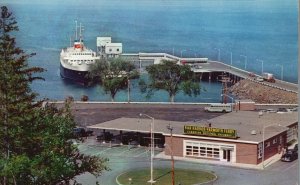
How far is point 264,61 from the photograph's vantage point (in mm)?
48594

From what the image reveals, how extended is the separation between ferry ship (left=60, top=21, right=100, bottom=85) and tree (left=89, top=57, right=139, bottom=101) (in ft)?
25.5

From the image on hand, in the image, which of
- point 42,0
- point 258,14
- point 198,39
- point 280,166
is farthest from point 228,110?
point 42,0

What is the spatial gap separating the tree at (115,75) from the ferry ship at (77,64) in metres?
7.77

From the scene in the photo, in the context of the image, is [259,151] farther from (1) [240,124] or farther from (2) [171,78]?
(2) [171,78]

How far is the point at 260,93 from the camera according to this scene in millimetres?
36562

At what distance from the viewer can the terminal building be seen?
15.5 meters

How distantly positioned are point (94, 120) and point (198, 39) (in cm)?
4400

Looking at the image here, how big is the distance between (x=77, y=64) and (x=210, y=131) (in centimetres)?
3035

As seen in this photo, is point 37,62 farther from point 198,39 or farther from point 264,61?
point 198,39

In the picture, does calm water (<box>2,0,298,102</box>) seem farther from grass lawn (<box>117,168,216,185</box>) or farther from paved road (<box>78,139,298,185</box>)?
grass lawn (<box>117,168,216,185</box>)

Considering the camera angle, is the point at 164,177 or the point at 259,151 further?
the point at 259,151

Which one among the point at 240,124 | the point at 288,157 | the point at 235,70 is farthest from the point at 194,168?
the point at 235,70

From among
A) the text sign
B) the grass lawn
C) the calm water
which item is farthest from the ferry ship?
the grass lawn

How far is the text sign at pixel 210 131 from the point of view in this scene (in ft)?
51.1
